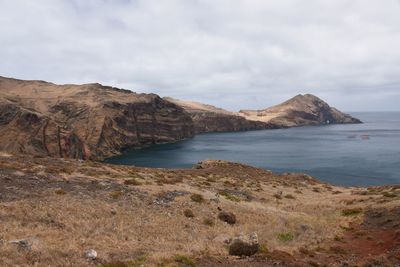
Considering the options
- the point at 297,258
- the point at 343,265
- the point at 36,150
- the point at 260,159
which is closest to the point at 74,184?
the point at 297,258

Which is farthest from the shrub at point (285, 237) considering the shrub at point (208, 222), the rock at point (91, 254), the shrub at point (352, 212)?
the rock at point (91, 254)

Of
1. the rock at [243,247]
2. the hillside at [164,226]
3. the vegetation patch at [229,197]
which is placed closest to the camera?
the hillside at [164,226]

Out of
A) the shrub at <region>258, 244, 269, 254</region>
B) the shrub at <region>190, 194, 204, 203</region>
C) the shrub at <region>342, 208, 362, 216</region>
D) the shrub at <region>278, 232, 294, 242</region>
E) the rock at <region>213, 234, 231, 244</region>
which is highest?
the shrub at <region>190, 194, 204, 203</region>

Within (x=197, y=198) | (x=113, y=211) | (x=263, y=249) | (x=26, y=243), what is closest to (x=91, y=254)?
(x=26, y=243)

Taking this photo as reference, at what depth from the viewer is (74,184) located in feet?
121

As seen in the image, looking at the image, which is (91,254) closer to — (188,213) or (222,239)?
(222,239)

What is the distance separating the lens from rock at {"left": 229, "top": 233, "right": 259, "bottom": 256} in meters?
24.3

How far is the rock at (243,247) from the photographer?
2430 centimetres

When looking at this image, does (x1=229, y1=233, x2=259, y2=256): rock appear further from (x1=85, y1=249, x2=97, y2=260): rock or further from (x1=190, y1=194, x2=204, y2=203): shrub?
(x1=190, y1=194, x2=204, y2=203): shrub

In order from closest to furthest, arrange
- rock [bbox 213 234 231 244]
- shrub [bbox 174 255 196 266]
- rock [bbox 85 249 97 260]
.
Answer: rock [bbox 85 249 97 260] < shrub [bbox 174 255 196 266] < rock [bbox 213 234 231 244]

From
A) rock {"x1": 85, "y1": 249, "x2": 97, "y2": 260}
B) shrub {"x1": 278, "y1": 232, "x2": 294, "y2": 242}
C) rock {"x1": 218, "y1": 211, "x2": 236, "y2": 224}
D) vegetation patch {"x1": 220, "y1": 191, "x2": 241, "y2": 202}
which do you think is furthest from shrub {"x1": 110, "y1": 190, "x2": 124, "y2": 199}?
rock {"x1": 85, "y1": 249, "x2": 97, "y2": 260}

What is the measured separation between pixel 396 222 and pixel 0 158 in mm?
42439

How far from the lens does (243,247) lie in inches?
959

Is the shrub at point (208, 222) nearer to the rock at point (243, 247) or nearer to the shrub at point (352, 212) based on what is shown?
the rock at point (243, 247)
